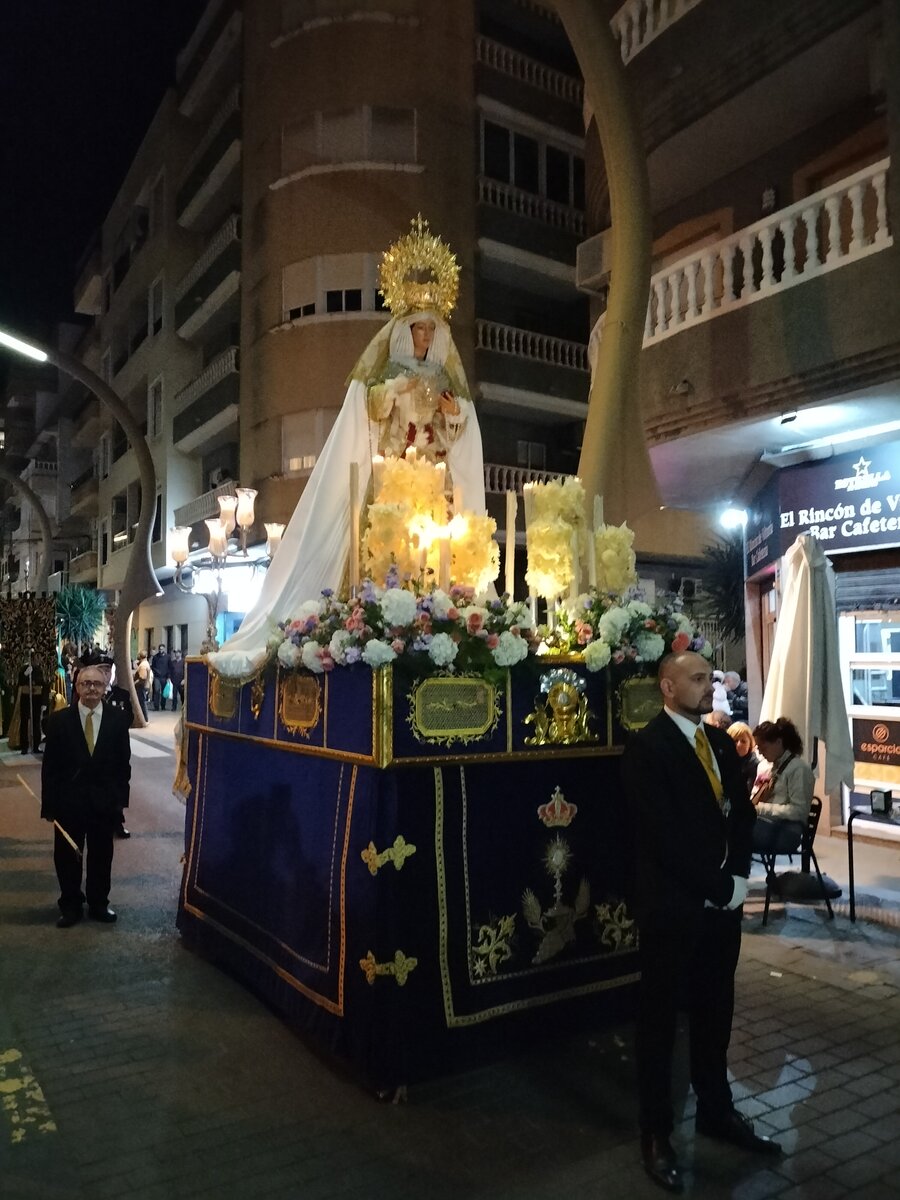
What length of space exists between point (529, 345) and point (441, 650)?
2125 cm

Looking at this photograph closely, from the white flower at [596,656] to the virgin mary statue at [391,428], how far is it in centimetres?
170

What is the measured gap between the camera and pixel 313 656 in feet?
15.5

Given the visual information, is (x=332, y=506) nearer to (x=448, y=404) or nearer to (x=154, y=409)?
(x=448, y=404)

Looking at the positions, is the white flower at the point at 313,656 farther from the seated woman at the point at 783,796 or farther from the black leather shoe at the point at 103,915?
the seated woman at the point at 783,796

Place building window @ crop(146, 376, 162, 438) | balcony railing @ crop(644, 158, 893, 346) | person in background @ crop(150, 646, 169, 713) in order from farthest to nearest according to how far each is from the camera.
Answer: building window @ crop(146, 376, 162, 438) → person in background @ crop(150, 646, 169, 713) → balcony railing @ crop(644, 158, 893, 346)

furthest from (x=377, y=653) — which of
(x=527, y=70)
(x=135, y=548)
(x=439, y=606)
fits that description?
(x=527, y=70)

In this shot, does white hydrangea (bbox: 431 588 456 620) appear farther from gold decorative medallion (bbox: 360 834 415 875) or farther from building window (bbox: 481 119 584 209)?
building window (bbox: 481 119 584 209)

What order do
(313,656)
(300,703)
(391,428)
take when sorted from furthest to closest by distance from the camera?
1. (391,428)
2. (300,703)
3. (313,656)

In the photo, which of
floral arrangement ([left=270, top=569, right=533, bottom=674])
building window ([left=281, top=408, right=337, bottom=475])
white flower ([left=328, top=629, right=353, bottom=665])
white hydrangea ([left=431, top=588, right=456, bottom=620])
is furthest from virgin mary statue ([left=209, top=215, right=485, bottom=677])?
building window ([left=281, top=408, right=337, bottom=475])

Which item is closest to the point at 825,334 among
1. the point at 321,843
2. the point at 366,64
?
the point at 321,843

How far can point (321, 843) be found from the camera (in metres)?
4.91

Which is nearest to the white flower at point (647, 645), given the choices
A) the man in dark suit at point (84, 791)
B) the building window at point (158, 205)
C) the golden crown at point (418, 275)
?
the golden crown at point (418, 275)

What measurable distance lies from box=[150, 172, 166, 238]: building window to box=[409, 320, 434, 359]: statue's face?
92.4 feet

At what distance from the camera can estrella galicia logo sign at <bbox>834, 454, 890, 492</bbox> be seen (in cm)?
961
